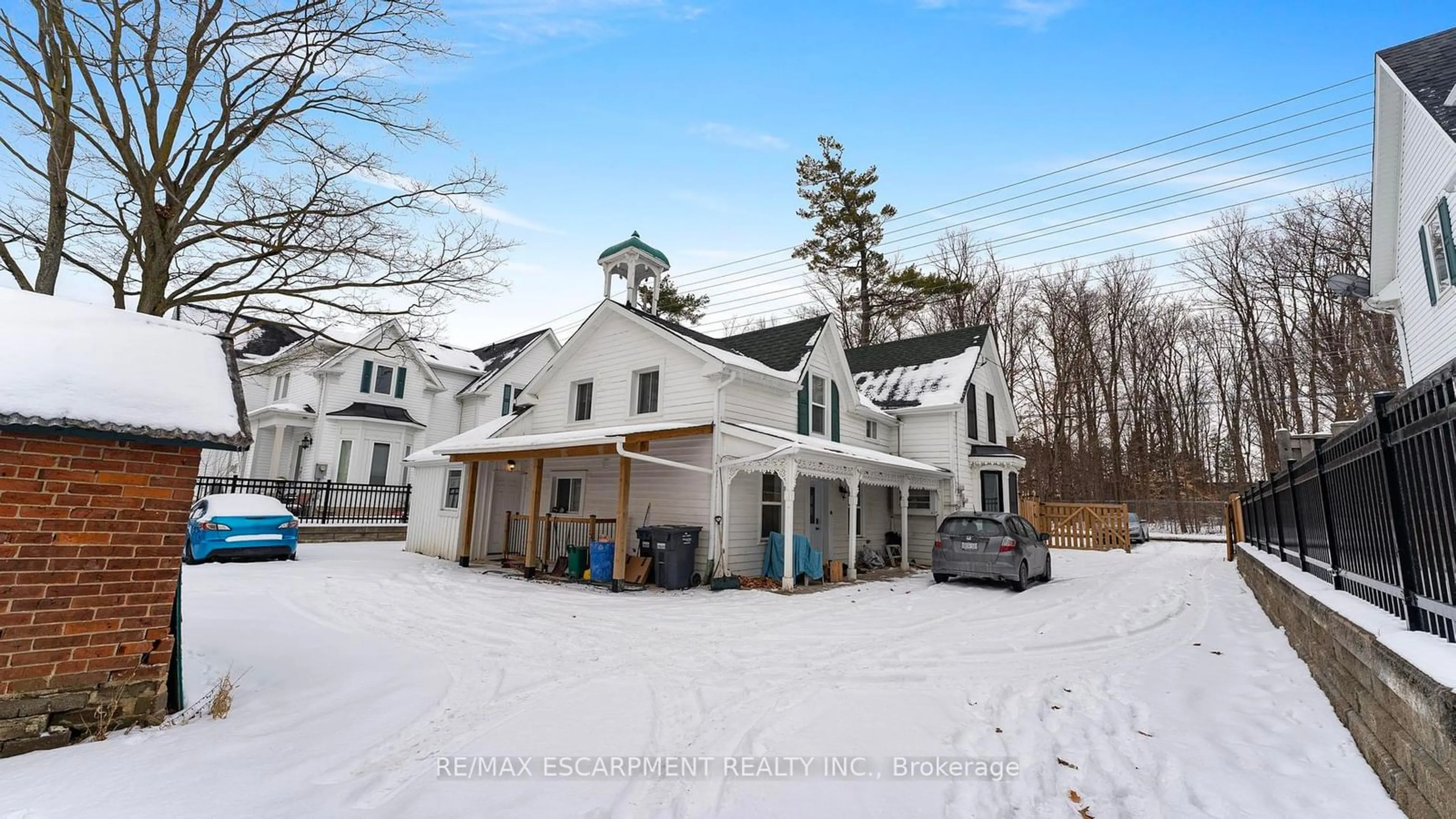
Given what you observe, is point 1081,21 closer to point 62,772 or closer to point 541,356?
point 62,772

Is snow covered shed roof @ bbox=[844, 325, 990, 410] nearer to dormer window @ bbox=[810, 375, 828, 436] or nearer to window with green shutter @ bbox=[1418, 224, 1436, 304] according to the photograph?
dormer window @ bbox=[810, 375, 828, 436]

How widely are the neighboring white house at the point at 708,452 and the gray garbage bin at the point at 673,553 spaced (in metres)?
0.48

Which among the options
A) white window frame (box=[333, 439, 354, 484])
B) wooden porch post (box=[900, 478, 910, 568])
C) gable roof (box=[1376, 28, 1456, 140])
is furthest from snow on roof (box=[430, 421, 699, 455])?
gable roof (box=[1376, 28, 1456, 140])

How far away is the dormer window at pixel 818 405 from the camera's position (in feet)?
51.3

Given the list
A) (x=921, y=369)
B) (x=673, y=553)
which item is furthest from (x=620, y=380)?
(x=921, y=369)

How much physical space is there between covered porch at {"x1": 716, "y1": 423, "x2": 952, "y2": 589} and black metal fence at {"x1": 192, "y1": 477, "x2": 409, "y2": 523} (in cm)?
1361

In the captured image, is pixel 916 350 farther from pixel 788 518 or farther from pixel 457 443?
pixel 457 443

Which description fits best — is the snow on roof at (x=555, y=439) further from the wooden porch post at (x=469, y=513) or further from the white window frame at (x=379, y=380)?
the white window frame at (x=379, y=380)

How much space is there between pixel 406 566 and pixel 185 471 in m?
10.4

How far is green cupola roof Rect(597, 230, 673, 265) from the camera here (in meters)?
16.5

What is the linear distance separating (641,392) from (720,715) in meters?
10.7

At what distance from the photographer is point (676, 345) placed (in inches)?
543

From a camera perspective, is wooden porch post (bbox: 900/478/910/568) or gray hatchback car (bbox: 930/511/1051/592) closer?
gray hatchback car (bbox: 930/511/1051/592)

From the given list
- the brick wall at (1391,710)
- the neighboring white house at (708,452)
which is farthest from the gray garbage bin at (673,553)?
the brick wall at (1391,710)
